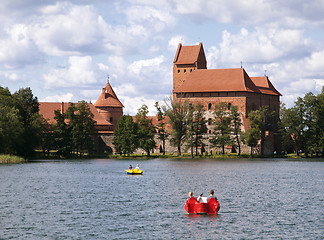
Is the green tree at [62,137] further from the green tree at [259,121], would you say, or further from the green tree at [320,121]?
the green tree at [320,121]

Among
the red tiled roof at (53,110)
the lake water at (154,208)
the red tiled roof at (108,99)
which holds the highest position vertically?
the red tiled roof at (108,99)

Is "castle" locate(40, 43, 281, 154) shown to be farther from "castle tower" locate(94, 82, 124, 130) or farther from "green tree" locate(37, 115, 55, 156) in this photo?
"green tree" locate(37, 115, 55, 156)

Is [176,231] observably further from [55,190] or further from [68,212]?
[55,190]

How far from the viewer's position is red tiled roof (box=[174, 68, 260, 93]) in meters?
130

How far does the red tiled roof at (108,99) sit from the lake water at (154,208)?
82.2 m

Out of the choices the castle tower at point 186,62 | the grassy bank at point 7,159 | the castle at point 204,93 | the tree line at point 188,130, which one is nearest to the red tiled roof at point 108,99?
the castle at point 204,93

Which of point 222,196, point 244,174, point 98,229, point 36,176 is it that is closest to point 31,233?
point 98,229

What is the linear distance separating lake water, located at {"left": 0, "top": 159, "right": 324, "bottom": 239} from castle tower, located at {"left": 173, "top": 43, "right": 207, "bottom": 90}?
89.5 meters

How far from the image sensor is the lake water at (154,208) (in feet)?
93.4

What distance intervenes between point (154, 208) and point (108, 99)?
356 feet

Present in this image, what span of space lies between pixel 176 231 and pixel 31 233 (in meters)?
→ 7.81

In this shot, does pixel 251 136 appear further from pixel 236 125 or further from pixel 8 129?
pixel 8 129

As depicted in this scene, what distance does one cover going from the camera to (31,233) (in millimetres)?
28078

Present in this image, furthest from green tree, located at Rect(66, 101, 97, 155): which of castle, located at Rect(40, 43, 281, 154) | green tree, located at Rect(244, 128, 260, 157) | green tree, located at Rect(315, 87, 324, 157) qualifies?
green tree, located at Rect(315, 87, 324, 157)
